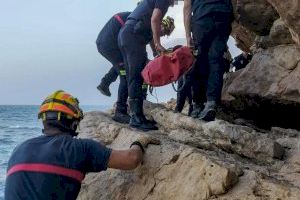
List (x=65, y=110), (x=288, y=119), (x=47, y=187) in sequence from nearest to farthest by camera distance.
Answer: (x=47, y=187) < (x=65, y=110) < (x=288, y=119)

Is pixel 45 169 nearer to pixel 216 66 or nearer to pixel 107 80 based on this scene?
pixel 216 66

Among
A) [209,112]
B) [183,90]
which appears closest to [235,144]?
[209,112]

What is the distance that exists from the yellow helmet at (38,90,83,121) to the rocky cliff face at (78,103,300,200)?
953 mm

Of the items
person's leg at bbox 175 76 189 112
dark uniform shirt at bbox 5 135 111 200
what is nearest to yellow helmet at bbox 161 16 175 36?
person's leg at bbox 175 76 189 112

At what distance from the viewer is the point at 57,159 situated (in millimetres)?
4496

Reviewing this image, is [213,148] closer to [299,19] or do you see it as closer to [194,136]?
[194,136]

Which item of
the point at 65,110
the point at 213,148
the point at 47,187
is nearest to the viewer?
the point at 47,187

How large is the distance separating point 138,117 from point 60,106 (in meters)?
2.42

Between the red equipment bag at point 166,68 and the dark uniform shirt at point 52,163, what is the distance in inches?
88.1

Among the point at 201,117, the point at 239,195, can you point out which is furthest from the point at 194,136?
the point at 239,195

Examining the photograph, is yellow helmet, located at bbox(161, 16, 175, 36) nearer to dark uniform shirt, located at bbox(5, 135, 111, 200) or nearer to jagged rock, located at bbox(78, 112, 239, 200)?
jagged rock, located at bbox(78, 112, 239, 200)

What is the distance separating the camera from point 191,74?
7844mm

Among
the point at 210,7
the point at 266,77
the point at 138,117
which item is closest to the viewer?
the point at 138,117

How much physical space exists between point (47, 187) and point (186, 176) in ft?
4.49
